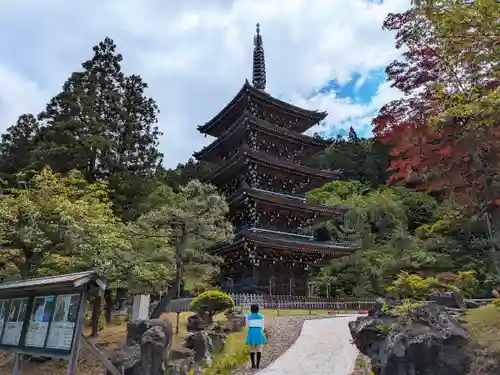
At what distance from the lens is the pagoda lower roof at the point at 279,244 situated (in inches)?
861

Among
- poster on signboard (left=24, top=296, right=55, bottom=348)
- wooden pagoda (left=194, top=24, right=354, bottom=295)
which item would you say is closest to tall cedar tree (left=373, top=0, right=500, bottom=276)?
poster on signboard (left=24, top=296, right=55, bottom=348)

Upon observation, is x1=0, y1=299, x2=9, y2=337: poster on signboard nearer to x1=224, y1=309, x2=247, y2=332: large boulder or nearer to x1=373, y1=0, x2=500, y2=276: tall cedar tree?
x1=224, y1=309, x2=247, y2=332: large boulder

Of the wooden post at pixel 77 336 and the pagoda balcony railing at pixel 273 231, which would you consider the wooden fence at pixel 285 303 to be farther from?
the wooden post at pixel 77 336

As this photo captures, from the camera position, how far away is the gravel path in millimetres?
9727

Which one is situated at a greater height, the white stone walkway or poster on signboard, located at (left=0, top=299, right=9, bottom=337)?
poster on signboard, located at (left=0, top=299, right=9, bottom=337)

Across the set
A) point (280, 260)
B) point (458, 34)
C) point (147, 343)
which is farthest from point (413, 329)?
point (280, 260)

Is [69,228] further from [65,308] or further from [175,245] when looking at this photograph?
[65,308]

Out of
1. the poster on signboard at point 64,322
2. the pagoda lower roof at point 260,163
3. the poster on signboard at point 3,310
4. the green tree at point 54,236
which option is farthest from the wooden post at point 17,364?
the pagoda lower roof at point 260,163

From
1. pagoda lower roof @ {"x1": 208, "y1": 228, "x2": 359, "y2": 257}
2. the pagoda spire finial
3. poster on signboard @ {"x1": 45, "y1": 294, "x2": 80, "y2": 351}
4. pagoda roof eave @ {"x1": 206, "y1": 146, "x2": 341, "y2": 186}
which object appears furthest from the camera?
the pagoda spire finial

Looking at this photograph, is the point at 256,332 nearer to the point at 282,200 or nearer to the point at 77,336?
the point at 77,336

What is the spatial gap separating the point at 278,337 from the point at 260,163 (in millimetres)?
13117

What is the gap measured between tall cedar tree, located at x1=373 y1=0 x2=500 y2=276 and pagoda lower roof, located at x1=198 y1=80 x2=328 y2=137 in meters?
15.6

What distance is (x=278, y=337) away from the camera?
1237cm

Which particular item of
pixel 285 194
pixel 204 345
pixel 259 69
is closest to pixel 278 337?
pixel 204 345
